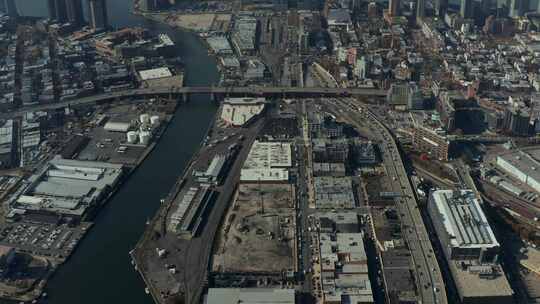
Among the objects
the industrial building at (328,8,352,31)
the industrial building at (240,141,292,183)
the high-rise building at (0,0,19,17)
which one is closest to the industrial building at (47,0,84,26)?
the high-rise building at (0,0,19,17)

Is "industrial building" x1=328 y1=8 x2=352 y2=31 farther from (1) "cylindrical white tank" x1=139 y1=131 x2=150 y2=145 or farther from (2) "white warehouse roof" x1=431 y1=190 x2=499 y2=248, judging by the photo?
(2) "white warehouse roof" x1=431 y1=190 x2=499 y2=248

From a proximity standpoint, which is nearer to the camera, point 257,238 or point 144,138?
point 257,238

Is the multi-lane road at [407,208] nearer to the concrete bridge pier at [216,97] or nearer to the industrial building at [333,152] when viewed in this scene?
the industrial building at [333,152]

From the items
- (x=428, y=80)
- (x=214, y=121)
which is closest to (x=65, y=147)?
(x=214, y=121)

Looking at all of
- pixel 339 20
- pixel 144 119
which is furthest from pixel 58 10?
pixel 339 20

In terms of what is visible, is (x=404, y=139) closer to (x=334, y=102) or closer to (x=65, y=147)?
(x=334, y=102)

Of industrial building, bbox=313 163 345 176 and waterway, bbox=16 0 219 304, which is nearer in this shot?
waterway, bbox=16 0 219 304

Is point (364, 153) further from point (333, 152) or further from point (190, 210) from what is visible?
point (190, 210)
